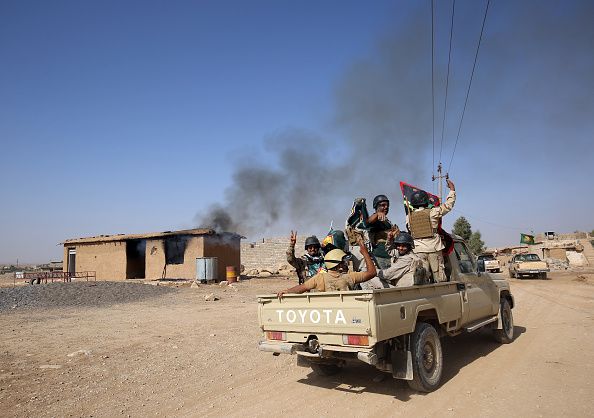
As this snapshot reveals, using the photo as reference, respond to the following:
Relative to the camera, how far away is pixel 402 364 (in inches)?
174

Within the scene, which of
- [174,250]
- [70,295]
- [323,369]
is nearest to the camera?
[323,369]

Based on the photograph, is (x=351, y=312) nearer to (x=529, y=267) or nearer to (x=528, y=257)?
(x=529, y=267)

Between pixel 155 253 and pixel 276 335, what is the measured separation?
24459 millimetres

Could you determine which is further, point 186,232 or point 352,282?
point 186,232

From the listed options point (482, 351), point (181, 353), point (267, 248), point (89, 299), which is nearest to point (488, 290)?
point (482, 351)

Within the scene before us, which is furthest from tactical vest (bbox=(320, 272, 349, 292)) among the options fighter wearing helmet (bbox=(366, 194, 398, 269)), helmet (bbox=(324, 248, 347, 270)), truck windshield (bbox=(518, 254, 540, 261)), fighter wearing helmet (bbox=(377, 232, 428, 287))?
truck windshield (bbox=(518, 254, 540, 261))

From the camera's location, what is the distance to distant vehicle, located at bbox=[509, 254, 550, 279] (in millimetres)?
25553

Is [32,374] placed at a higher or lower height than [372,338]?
lower

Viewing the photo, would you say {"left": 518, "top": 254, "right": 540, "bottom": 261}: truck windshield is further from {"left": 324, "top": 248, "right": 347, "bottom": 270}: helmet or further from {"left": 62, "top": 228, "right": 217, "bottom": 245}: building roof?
{"left": 324, "top": 248, "right": 347, "bottom": 270}: helmet

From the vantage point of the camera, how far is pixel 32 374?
5730 mm

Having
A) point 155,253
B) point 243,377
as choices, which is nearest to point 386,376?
point 243,377

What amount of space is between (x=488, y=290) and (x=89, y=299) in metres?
14.6

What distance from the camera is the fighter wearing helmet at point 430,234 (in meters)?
6.07

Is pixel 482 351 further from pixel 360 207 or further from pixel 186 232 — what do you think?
pixel 186 232
